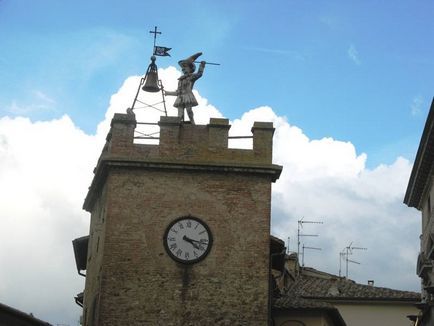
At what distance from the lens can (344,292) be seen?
45719 millimetres

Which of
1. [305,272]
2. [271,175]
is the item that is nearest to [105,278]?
[271,175]

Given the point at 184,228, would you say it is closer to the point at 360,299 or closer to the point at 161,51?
the point at 161,51

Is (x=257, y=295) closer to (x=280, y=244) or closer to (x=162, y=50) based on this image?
(x=280, y=244)

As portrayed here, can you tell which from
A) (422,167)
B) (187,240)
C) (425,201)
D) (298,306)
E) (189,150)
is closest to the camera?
(187,240)

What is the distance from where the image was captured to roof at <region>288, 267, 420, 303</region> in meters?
45.2

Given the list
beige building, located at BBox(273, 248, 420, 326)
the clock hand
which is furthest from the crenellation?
beige building, located at BBox(273, 248, 420, 326)

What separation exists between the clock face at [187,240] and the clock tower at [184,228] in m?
0.03

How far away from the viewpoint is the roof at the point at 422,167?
29164 mm

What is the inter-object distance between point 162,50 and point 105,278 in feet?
24.1

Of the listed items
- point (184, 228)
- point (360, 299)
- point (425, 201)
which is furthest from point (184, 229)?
point (360, 299)

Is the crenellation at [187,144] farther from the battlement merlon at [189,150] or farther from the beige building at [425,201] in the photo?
the beige building at [425,201]

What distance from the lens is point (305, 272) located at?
55.0 metres

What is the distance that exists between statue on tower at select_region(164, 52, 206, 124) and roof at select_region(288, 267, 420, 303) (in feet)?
58.8

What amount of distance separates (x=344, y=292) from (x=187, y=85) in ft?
67.0
